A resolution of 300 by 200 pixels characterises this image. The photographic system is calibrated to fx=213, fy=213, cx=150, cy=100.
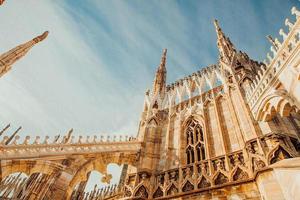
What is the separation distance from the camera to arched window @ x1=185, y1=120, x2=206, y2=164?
1070 cm

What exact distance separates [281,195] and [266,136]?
7.73 feet

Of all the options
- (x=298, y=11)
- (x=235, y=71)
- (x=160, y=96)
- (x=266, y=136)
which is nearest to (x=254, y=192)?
(x=266, y=136)

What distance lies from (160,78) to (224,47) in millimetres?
5533

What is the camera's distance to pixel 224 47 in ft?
51.8

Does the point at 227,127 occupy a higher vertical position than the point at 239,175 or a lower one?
higher

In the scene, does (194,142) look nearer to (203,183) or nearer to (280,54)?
(203,183)

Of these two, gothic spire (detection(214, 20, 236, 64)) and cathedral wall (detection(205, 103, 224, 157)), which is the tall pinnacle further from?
cathedral wall (detection(205, 103, 224, 157))

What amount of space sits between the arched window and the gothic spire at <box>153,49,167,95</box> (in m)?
4.68

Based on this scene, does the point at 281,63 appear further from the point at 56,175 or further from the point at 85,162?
the point at 56,175

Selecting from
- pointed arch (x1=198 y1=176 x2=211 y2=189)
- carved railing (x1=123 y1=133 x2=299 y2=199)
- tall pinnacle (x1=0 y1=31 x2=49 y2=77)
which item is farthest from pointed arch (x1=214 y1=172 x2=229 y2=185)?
tall pinnacle (x1=0 y1=31 x2=49 y2=77)

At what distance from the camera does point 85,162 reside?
9.52 metres

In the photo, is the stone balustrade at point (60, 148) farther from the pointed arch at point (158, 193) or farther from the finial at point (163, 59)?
the finial at point (163, 59)

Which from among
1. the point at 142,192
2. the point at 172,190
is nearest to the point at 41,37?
the point at 142,192

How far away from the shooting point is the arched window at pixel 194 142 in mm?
10695
